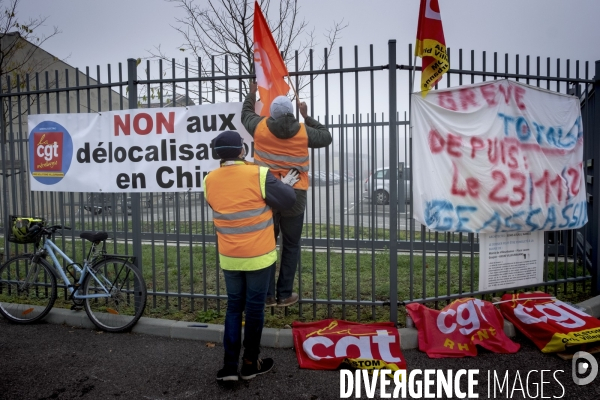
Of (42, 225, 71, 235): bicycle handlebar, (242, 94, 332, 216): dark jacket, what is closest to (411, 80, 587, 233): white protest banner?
(242, 94, 332, 216): dark jacket

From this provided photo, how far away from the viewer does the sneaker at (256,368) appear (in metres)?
3.76

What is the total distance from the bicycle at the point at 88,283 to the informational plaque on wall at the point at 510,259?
148 inches

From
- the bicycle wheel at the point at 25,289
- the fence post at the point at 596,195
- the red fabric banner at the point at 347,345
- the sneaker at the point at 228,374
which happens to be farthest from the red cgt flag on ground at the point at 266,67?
the fence post at the point at 596,195

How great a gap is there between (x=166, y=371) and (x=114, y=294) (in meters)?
1.57

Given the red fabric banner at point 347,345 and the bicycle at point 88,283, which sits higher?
the bicycle at point 88,283

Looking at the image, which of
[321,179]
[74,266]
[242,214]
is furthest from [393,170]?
[74,266]

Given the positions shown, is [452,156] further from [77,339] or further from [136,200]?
[77,339]

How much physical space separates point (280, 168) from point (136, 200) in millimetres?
1986

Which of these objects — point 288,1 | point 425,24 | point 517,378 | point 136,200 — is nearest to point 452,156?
point 425,24

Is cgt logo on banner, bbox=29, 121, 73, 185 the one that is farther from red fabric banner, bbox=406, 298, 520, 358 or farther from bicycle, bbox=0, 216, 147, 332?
red fabric banner, bbox=406, 298, 520, 358

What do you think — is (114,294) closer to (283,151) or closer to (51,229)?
(51,229)

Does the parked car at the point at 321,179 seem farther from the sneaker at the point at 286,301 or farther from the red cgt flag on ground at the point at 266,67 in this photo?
the sneaker at the point at 286,301

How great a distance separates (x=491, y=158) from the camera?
191 inches

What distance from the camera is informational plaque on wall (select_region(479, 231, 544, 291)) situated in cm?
501
